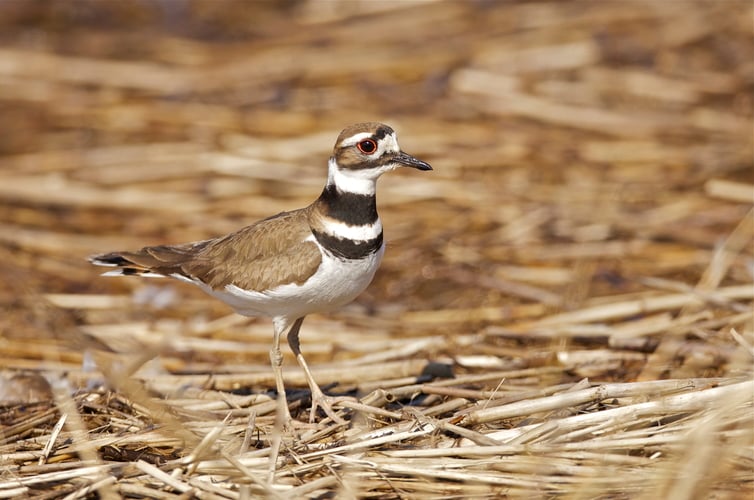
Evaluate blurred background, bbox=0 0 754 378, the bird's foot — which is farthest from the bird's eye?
blurred background, bbox=0 0 754 378

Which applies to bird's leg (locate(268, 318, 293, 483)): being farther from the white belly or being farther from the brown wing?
the brown wing

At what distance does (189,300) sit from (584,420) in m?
3.88

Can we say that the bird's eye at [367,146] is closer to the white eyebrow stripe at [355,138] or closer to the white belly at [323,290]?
the white eyebrow stripe at [355,138]

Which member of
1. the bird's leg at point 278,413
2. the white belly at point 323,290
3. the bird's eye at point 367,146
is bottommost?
the bird's leg at point 278,413

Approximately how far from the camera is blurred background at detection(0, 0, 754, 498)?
597 centimetres

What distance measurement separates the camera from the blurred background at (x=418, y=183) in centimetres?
597

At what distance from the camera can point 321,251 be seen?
5105mm

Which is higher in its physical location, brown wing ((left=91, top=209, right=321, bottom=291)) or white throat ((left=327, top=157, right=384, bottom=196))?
white throat ((left=327, top=157, right=384, bottom=196))

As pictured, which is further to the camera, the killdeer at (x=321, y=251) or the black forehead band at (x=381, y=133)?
the black forehead band at (x=381, y=133)

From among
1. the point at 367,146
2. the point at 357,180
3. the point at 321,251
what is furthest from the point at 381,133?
the point at 321,251

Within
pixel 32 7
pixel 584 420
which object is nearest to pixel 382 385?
pixel 584 420

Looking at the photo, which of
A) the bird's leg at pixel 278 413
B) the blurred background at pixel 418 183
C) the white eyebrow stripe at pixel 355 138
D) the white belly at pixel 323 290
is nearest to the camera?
the bird's leg at pixel 278 413

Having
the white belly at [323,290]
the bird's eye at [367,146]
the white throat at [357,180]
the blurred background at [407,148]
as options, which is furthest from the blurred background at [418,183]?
the bird's eye at [367,146]

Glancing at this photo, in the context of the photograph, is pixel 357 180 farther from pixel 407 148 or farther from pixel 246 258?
pixel 407 148
